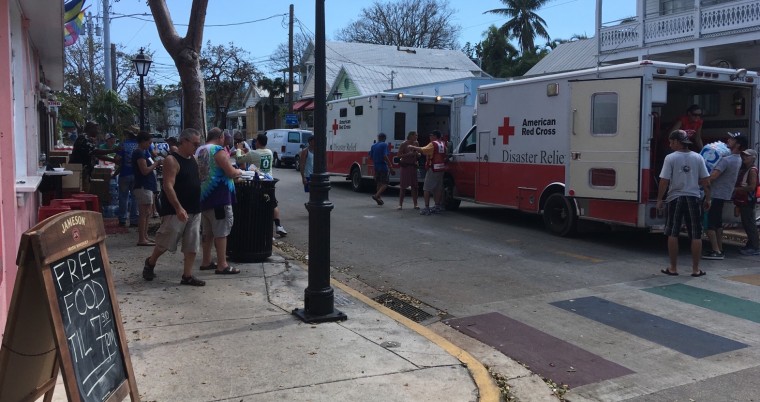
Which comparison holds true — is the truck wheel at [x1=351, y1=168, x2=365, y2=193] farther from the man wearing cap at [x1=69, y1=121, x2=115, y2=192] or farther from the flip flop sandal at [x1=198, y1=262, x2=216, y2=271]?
the flip flop sandal at [x1=198, y1=262, x2=216, y2=271]

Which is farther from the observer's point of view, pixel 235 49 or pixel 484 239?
pixel 235 49

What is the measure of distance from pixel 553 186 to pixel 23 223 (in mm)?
7840

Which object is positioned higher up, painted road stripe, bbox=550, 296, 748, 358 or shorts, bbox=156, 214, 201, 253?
shorts, bbox=156, 214, 201, 253

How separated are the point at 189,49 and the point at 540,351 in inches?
297

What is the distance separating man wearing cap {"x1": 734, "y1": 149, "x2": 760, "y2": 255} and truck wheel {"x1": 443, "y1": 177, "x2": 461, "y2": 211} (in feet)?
19.4

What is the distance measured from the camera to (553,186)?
10.7m

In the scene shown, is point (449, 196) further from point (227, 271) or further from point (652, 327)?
point (652, 327)

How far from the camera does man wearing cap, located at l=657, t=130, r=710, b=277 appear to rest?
7750 mm

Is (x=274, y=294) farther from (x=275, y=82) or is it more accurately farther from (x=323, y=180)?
(x=275, y=82)

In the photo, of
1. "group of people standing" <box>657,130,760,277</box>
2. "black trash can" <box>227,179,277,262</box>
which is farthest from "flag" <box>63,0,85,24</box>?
"group of people standing" <box>657,130,760,277</box>

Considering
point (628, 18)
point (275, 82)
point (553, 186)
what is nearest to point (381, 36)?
point (275, 82)

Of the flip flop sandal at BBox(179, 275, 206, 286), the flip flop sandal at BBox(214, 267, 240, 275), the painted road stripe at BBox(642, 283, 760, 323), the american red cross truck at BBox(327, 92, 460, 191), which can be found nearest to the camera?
the painted road stripe at BBox(642, 283, 760, 323)

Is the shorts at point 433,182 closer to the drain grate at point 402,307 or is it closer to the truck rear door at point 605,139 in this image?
the truck rear door at point 605,139

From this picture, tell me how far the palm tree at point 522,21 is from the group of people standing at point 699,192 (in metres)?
48.0
